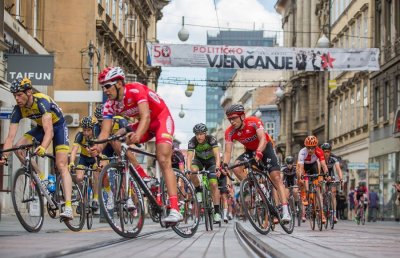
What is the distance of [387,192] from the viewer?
1617 inches

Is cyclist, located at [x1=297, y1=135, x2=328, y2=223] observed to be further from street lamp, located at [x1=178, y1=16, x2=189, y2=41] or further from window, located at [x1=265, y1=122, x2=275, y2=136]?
window, located at [x1=265, y1=122, x2=275, y2=136]

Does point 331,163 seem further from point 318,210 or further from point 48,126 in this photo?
point 48,126

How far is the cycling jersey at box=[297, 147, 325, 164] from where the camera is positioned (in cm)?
1788

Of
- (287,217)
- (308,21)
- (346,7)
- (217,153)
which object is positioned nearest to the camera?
(287,217)

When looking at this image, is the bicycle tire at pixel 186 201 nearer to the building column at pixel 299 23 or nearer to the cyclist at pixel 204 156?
the cyclist at pixel 204 156

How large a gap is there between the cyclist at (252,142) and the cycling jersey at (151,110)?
8.21 feet

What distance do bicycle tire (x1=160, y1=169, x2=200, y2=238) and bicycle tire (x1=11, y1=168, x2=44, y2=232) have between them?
5.76ft

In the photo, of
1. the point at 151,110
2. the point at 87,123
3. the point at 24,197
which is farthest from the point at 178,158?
the point at 151,110

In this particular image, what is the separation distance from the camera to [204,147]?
15.5 m

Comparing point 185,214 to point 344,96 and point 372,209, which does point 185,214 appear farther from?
point 344,96

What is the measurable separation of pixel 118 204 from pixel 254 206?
3460mm

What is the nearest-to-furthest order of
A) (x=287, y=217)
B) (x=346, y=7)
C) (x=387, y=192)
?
(x=287, y=217) < (x=387, y=192) < (x=346, y=7)

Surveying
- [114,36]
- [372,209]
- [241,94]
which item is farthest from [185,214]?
[241,94]

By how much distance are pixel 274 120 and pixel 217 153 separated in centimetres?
11148
